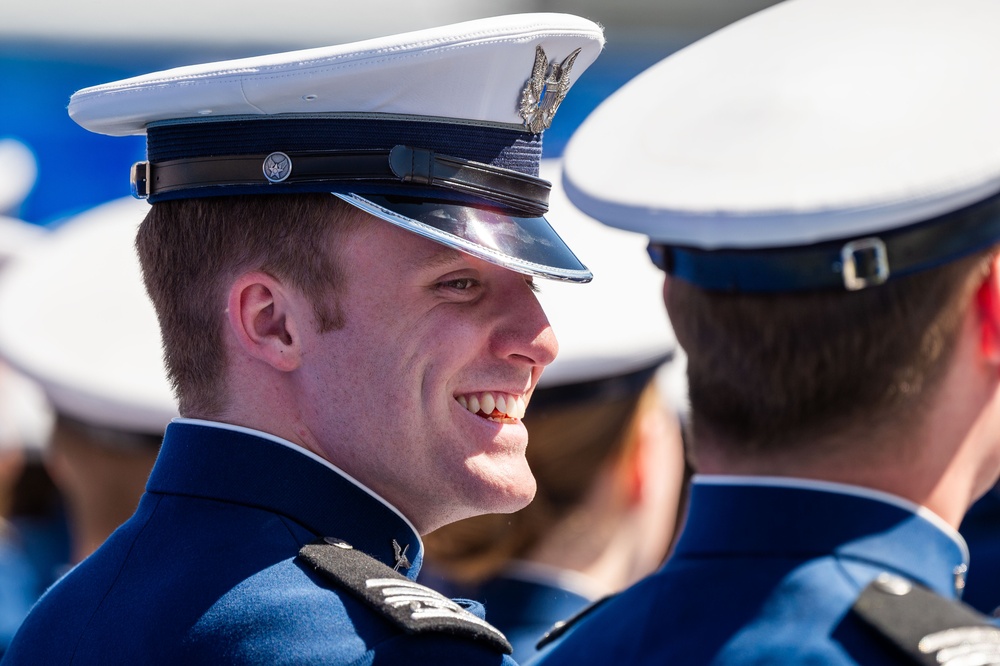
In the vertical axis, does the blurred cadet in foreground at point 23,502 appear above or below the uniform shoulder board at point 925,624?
below

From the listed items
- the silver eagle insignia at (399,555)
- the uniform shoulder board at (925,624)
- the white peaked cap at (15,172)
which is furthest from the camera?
the white peaked cap at (15,172)

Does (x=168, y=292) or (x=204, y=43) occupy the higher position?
(x=168, y=292)

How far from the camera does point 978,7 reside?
2199 mm

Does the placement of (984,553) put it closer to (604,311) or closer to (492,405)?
(604,311)

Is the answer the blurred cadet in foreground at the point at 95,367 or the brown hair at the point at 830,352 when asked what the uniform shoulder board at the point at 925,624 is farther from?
the blurred cadet in foreground at the point at 95,367

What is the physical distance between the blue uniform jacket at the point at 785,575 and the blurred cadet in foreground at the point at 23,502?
13.9 feet

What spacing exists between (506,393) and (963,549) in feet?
2.86

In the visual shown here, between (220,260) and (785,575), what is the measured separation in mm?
1107

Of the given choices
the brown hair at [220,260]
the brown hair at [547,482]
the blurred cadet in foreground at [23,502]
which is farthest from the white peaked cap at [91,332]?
the brown hair at [220,260]

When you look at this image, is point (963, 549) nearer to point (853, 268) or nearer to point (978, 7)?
point (853, 268)

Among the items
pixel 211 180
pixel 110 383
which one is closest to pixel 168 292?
pixel 211 180

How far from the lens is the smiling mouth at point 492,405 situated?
8.38 feet

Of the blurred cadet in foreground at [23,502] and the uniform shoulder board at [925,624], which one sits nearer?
the uniform shoulder board at [925,624]

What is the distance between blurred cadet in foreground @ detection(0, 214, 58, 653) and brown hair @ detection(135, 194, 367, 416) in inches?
140
